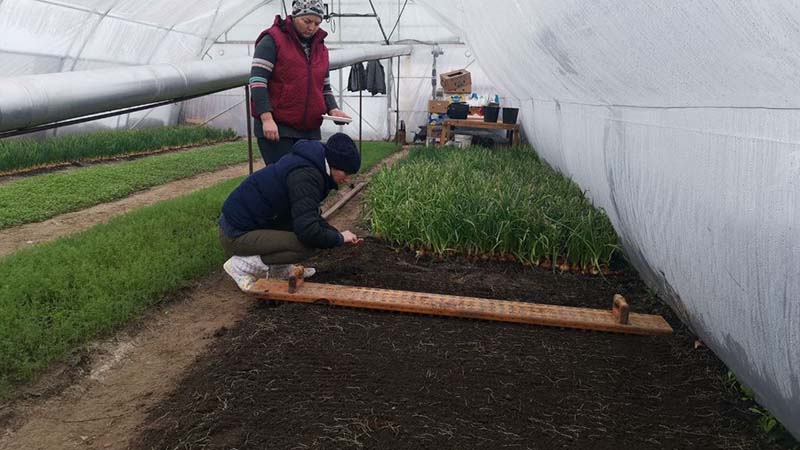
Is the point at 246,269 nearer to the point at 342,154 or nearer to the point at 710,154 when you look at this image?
the point at 342,154

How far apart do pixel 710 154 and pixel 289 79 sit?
261cm

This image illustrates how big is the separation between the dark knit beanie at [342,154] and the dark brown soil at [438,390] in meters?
0.75

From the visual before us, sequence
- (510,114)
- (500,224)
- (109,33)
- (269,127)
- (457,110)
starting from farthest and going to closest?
(109,33) < (457,110) < (510,114) < (500,224) < (269,127)

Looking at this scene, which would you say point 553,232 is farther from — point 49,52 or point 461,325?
point 49,52

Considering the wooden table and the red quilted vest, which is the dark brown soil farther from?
the wooden table

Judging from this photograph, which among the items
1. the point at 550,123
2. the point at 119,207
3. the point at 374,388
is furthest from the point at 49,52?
the point at 374,388

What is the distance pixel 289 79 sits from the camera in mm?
3910

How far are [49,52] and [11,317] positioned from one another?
8.73 m

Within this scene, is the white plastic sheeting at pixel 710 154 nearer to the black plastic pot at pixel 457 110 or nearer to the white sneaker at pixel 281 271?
the white sneaker at pixel 281 271

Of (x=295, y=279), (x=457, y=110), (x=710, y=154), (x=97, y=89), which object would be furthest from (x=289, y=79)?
Result: (x=457, y=110)

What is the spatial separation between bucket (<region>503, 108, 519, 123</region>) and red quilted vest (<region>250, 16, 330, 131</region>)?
6370 millimetres

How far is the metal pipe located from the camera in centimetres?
201

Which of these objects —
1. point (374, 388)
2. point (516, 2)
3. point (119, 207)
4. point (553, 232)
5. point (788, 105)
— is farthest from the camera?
point (119, 207)

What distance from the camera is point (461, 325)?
3045 mm
